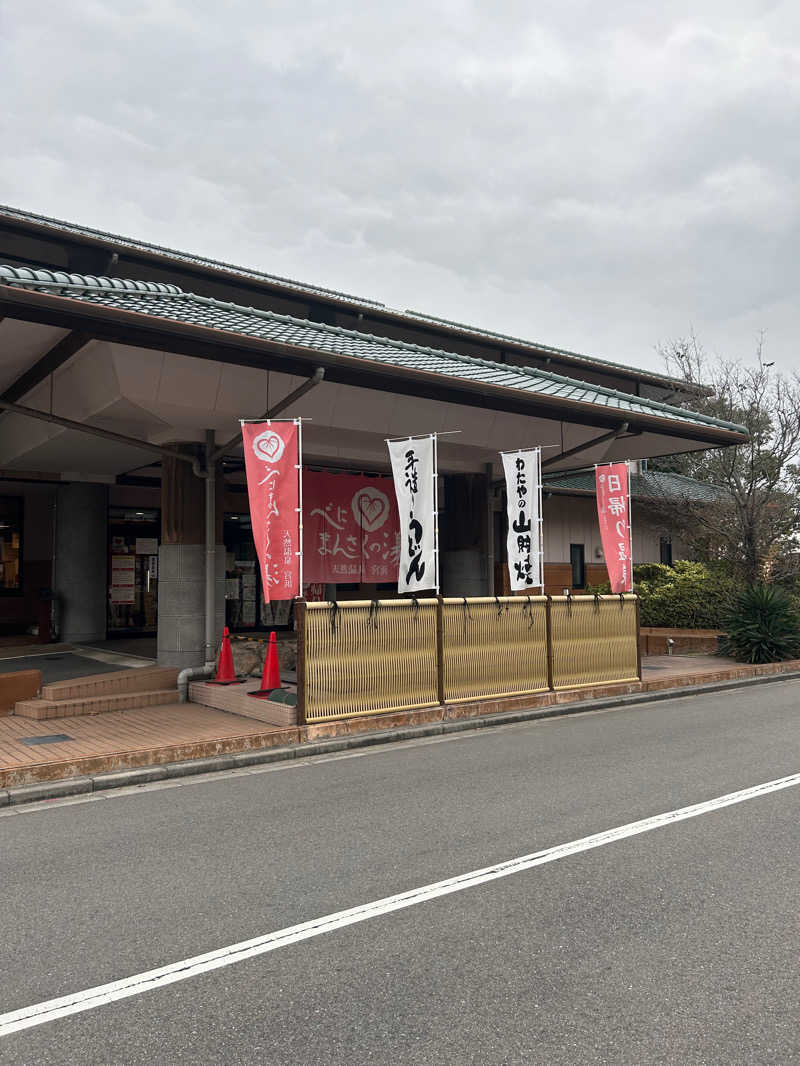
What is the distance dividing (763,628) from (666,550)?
31.3ft

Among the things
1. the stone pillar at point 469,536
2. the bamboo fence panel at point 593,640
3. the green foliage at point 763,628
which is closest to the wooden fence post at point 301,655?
the bamboo fence panel at point 593,640

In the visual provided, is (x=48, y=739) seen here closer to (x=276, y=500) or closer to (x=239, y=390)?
(x=276, y=500)

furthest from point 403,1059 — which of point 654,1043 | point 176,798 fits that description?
point 176,798

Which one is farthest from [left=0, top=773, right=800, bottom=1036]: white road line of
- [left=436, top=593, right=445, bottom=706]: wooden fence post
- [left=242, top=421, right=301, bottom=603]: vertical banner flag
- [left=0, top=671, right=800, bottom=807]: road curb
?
[left=242, top=421, right=301, bottom=603]: vertical banner flag

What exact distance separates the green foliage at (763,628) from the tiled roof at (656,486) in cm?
598

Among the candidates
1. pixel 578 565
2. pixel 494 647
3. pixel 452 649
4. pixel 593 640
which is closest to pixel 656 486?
pixel 578 565

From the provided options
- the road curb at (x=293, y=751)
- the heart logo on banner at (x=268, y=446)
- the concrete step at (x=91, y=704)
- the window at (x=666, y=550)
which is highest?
the heart logo on banner at (x=268, y=446)

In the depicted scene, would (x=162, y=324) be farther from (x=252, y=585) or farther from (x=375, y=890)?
(x=252, y=585)

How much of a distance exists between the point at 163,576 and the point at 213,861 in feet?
25.7

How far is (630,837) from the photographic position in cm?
573

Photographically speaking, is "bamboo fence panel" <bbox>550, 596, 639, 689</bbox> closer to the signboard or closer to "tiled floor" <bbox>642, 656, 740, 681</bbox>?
"tiled floor" <bbox>642, 656, 740, 681</bbox>

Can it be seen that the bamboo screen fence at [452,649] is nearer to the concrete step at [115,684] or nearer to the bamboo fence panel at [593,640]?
the bamboo fence panel at [593,640]

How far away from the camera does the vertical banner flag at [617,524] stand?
14.2 m

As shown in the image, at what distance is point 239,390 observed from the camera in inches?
458
